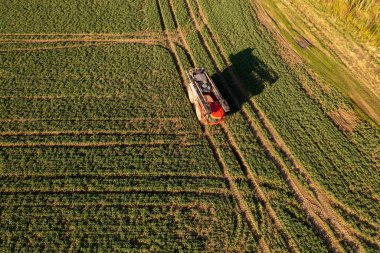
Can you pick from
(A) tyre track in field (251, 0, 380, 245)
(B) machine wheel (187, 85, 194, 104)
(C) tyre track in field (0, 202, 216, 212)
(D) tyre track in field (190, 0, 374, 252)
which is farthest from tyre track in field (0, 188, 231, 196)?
(B) machine wheel (187, 85, 194, 104)

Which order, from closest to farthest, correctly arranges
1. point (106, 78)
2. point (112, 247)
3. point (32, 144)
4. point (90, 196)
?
point (112, 247), point (90, 196), point (32, 144), point (106, 78)

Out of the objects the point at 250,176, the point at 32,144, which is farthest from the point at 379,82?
the point at 32,144

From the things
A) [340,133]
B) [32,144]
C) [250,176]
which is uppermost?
[340,133]

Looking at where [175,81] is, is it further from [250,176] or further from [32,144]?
[32,144]

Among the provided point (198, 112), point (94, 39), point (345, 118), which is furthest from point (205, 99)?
point (94, 39)

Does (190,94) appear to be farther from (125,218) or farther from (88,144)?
(125,218)

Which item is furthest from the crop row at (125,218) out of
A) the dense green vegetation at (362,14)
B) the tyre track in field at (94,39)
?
the dense green vegetation at (362,14)

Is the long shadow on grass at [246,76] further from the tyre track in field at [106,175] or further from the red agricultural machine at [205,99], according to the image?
the tyre track in field at [106,175]
